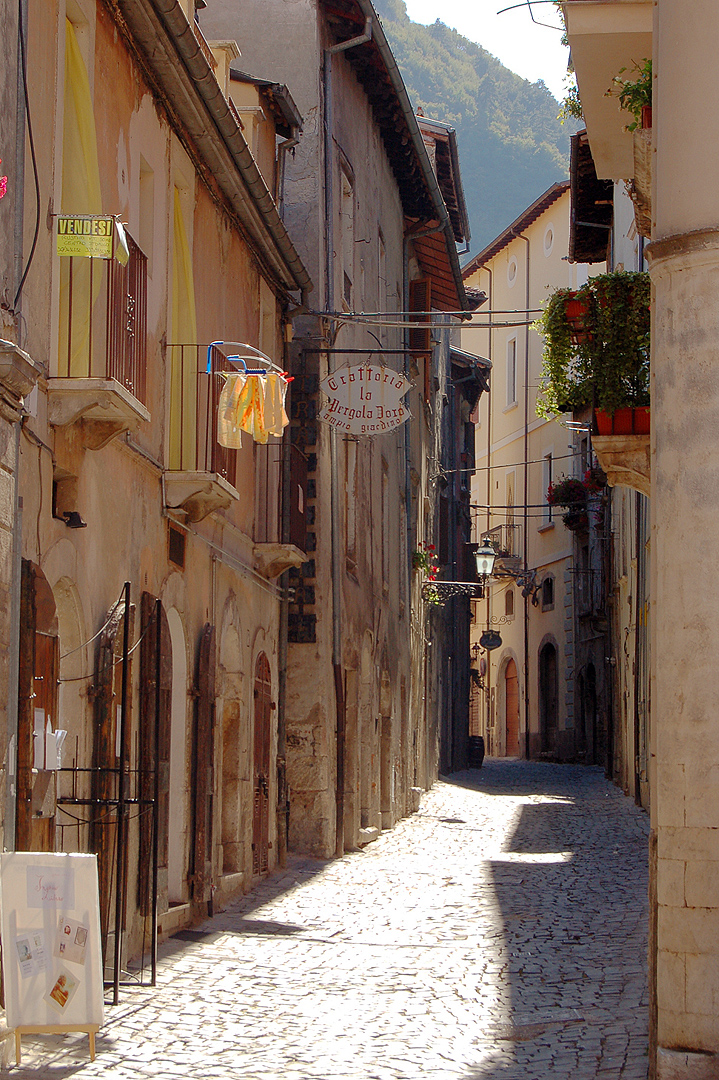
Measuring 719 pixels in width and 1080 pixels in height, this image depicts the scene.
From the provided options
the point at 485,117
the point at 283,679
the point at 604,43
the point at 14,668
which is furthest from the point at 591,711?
the point at 485,117

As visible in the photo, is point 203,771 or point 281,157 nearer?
point 203,771

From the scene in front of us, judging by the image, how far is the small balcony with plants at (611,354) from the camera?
37.1 feet

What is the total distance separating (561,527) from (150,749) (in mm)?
33839

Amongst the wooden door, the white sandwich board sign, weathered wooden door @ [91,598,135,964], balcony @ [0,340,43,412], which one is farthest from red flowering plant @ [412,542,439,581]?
the white sandwich board sign

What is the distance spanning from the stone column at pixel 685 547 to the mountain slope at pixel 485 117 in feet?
404

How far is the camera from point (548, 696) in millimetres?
44906

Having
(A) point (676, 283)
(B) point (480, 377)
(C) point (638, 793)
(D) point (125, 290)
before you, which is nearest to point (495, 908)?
(D) point (125, 290)

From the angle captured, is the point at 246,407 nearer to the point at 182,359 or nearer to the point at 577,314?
the point at 182,359

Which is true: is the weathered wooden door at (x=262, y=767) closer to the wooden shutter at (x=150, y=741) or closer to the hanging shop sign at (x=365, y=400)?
the hanging shop sign at (x=365, y=400)

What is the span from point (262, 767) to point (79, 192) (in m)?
7.46

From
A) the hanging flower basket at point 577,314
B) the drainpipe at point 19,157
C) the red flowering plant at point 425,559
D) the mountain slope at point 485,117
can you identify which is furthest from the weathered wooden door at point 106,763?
the mountain slope at point 485,117

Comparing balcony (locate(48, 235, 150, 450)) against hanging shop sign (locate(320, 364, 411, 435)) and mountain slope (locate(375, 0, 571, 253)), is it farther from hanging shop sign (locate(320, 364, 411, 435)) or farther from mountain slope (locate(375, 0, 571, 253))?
mountain slope (locate(375, 0, 571, 253))

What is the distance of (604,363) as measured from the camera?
11289 mm

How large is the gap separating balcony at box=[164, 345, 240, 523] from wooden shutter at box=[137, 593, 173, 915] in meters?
1.00
